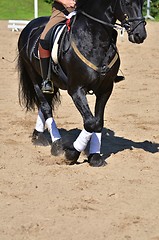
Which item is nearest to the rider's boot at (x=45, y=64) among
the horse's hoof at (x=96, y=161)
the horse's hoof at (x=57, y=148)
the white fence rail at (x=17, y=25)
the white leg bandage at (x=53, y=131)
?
the white leg bandage at (x=53, y=131)

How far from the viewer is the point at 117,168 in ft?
21.6

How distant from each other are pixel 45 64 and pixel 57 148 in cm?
99

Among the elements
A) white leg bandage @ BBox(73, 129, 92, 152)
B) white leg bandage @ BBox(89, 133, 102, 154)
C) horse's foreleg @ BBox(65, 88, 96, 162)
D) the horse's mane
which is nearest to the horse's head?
the horse's mane

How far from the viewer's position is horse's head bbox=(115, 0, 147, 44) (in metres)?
5.94

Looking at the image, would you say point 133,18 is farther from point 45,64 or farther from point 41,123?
point 41,123

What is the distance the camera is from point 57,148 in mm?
7137

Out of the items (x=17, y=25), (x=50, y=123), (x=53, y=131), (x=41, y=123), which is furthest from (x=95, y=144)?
(x=17, y=25)

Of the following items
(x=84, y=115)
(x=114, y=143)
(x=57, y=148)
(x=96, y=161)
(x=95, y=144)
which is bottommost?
(x=114, y=143)

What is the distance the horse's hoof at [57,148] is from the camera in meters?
7.12

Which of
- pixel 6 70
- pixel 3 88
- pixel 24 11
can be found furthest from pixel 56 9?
pixel 24 11

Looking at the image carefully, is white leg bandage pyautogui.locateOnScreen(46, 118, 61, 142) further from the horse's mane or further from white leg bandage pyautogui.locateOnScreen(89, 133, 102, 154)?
the horse's mane

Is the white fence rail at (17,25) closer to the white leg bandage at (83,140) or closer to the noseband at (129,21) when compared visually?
the white leg bandage at (83,140)

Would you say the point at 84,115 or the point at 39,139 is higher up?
the point at 84,115

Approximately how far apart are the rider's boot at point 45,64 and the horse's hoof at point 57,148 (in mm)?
612
